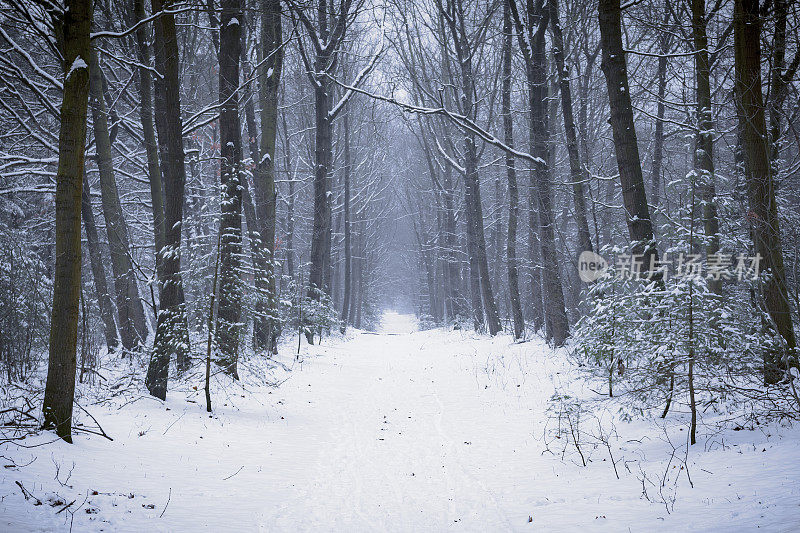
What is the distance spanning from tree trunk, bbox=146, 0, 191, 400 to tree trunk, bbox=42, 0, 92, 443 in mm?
1859

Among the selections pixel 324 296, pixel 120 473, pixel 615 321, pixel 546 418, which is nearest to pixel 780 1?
pixel 615 321

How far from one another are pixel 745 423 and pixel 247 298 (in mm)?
6522

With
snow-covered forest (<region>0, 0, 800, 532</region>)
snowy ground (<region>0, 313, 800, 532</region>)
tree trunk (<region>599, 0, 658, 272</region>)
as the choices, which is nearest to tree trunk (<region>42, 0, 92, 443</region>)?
snow-covered forest (<region>0, 0, 800, 532</region>)

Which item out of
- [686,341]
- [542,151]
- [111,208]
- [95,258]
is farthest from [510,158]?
[95,258]

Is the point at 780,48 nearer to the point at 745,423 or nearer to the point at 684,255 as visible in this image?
the point at 684,255

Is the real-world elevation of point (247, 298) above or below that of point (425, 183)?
below

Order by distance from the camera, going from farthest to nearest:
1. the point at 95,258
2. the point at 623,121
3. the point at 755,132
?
the point at 95,258 < the point at 623,121 < the point at 755,132

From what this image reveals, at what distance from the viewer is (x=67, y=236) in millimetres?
4578

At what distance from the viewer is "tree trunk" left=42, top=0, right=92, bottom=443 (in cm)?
455

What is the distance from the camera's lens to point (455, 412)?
7.87 meters

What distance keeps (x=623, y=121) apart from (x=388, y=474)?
19.4 ft

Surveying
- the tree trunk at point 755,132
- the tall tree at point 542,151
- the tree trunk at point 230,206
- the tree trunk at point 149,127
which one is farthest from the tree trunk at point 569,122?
the tree trunk at point 149,127

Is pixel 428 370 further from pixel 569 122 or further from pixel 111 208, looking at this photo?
pixel 111 208

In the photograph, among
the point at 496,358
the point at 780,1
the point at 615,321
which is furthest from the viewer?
the point at 496,358
